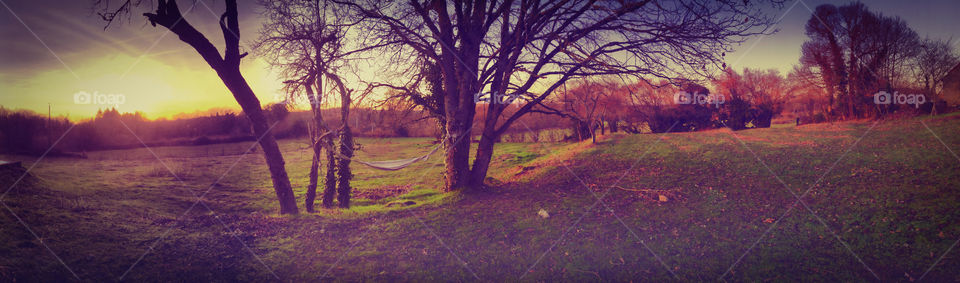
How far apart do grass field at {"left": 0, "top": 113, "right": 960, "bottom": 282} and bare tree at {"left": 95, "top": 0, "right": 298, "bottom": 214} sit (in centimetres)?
177

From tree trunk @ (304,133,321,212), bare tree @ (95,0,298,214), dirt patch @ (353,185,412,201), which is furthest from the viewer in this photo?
dirt patch @ (353,185,412,201)

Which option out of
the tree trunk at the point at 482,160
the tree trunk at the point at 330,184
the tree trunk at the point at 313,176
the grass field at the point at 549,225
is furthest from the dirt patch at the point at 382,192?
the tree trunk at the point at 482,160

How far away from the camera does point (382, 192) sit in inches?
437

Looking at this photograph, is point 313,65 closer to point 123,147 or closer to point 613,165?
point 123,147

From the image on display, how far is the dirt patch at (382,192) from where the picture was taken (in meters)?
10.5

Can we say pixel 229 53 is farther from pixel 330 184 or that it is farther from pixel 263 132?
pixel 330 184

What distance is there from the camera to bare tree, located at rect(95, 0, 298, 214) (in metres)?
5.97

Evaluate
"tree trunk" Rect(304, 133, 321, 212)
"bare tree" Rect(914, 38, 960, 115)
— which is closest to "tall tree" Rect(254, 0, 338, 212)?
"tree trunk" Rect(304, 133, 321, 212)

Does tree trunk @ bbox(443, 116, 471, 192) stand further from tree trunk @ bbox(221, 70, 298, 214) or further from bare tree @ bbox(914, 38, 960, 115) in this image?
bare tree @ bbox(914, 38, 960, 115)

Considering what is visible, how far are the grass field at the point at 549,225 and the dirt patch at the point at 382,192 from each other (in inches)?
30.1

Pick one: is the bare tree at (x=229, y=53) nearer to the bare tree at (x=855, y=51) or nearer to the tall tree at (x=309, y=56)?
the tall tree at (x=309, y=56)

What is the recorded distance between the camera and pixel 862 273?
14.8 feet

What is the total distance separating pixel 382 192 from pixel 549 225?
6520 mm

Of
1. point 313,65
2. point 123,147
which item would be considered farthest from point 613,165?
point 123,147
